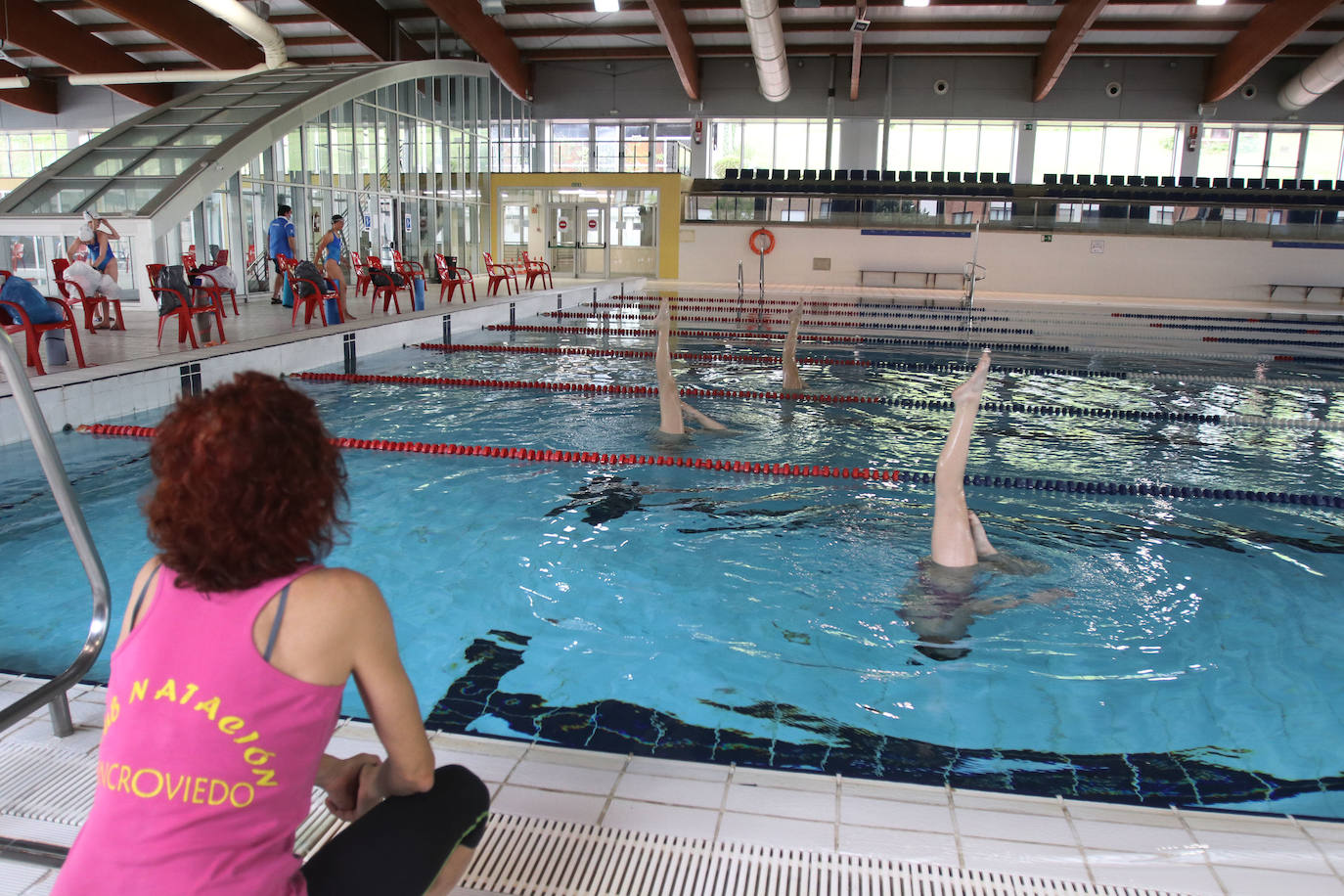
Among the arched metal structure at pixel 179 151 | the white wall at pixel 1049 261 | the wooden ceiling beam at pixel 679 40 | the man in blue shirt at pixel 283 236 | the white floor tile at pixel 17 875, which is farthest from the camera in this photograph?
the white wall at pixel 1049 261

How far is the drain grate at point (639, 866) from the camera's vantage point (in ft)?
5.49

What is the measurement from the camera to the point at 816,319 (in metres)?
14.4

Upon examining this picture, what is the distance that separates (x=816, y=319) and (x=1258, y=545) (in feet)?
33.5

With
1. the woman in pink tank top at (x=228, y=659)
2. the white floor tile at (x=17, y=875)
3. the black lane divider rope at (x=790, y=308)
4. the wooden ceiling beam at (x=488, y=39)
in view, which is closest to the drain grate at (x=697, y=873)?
the woman in pink tank top at (x=228, y=659)

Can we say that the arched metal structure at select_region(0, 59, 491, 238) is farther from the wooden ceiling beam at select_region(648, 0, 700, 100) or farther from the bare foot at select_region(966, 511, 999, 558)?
the bare foot at select_region(966, 511, 999, 558)

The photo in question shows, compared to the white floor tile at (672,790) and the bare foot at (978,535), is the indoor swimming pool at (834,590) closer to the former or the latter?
the bare foot at (978,535)

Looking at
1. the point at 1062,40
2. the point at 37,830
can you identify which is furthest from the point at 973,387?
the point at 1062,40

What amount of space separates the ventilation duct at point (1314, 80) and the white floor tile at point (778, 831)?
25.1 meters

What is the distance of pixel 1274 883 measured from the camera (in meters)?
1.68

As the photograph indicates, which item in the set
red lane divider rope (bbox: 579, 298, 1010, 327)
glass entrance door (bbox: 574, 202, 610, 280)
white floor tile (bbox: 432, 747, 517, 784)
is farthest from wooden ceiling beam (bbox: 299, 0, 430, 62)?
white floor tile (bbox: 432, 747, 517, 784)

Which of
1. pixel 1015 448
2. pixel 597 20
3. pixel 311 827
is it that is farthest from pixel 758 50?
pixel 311 827

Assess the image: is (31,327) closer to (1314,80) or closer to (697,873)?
(697,873)

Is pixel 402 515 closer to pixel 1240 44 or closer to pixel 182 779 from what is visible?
pixel 182 779

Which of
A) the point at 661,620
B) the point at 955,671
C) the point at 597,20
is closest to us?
the point at 955,671
